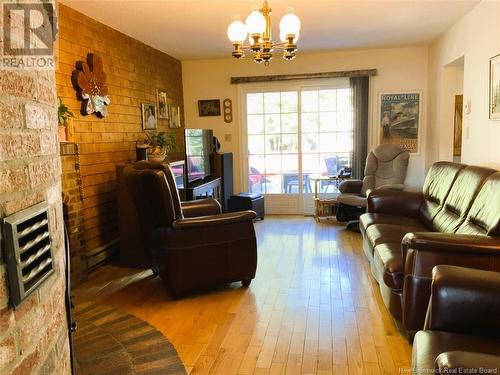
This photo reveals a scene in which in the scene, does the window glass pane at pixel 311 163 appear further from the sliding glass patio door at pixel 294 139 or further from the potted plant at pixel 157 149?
the potted plant at pixel 157 149

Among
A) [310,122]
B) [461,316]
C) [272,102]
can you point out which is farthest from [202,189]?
[461,316]

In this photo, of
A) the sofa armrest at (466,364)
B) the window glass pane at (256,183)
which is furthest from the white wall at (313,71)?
the sofa armrest at (466,364)

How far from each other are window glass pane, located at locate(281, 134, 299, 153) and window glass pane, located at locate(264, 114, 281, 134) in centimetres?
14

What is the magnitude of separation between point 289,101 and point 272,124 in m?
0.42

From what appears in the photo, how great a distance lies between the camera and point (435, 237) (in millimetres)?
2105

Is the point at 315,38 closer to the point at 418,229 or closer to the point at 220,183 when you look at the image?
the point at 220,183

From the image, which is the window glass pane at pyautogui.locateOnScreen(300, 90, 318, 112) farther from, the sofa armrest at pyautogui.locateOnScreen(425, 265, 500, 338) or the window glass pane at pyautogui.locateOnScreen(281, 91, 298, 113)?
the sofa armrest at pyautogui.locateOnScreen(425, 265, 500, 338)

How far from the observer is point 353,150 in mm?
5594

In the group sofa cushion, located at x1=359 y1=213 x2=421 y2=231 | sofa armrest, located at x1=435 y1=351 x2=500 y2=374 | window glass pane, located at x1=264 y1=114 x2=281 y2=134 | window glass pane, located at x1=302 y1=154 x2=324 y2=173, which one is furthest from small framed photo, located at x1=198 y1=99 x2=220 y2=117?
sofa armrest, located at x1=435 y1=351 x2=500 y2=374

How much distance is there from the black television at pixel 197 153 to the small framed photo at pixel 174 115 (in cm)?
54

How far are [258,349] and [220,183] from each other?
3.42m

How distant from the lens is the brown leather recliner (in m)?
2.87

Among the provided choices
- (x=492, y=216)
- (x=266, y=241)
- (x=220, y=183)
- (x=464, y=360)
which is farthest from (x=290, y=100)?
(x=464, y=360)

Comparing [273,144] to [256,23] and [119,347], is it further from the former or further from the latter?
[119,347]
